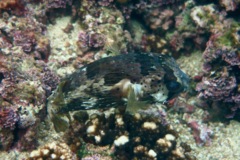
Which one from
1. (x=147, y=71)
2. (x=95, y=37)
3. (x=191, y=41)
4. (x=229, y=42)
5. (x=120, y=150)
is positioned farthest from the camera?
(x=191, y=41)

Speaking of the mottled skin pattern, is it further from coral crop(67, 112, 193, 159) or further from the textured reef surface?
coral crop(67, 112, 193, 159)

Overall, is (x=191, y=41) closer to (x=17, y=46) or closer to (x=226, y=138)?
(x=226, y=138)

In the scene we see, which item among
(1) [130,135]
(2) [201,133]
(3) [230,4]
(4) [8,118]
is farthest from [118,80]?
(3) [230,4]

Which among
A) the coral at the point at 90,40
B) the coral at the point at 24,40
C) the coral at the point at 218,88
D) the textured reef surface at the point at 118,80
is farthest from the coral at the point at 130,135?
the coral at the point at 24,40

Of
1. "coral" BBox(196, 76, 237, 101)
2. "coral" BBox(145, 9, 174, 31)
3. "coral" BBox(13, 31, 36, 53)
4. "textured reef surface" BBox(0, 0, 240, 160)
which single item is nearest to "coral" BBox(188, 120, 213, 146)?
"textured reef surface" BBox(0, 0, 240, 160)

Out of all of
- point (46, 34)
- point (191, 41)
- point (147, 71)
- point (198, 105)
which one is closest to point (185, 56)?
point (191, 41)

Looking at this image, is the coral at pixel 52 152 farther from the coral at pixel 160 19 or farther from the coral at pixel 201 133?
the coral at pixel 160 19
